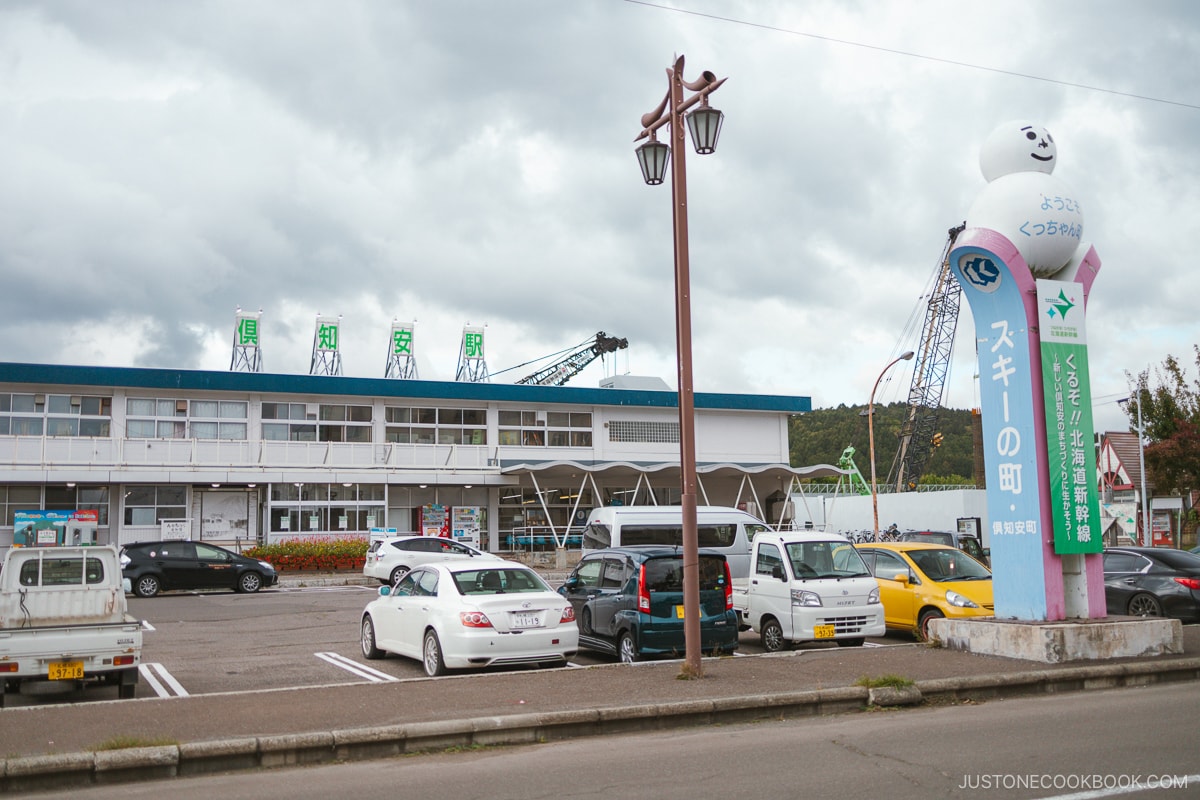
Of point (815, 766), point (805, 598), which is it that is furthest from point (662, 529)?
point (815, 766)

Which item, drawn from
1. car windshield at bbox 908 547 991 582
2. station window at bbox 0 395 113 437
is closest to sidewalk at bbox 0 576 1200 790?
car windshield at bbox 908 547 991 582

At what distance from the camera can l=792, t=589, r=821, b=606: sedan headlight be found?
552 inches

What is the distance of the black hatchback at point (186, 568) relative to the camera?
25141 mm

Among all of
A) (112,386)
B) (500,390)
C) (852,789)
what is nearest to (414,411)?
(500,390)

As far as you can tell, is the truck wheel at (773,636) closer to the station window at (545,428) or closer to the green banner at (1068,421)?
the green banner at (1068,421)

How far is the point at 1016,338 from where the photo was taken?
1265 centimetres

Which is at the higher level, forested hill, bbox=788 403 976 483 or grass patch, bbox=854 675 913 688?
forested hill, bbox=788 403 976 483

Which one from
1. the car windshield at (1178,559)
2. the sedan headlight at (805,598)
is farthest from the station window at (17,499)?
the car windshield at (1178,559)

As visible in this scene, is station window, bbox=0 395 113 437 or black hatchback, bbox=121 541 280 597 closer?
black hatchback, bbox=121 541 280 597

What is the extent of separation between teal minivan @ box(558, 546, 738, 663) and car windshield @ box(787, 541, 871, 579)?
1.53m

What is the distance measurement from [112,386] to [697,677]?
2939 cm

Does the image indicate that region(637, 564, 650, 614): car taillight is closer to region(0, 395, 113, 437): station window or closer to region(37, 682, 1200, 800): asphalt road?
region(37, 682, 1200, 800): asphalt road

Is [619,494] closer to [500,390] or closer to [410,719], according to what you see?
[500,390]

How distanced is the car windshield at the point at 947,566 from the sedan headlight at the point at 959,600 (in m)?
0.55
